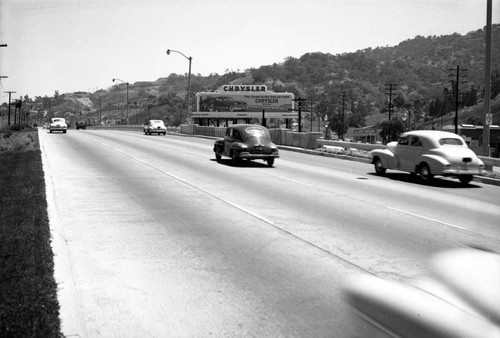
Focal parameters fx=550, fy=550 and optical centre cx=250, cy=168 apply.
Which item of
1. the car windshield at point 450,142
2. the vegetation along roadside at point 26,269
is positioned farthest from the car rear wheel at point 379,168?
the vegetation along roadside at point 26,269

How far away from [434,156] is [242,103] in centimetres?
10197

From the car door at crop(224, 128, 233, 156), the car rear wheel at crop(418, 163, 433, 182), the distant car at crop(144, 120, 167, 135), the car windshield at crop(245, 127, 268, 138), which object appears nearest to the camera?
the car rear wheel at crop(418, 163, 433, 182)

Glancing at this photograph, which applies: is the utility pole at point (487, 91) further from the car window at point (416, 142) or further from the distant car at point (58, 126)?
the distant car at point (58, 126)

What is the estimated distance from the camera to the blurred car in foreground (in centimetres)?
276

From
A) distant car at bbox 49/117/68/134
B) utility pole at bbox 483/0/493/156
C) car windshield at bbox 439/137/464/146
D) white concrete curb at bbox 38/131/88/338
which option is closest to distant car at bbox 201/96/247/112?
distant car at bbox 49/117/68/134

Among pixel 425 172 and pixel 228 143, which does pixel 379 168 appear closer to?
pixel 425 172

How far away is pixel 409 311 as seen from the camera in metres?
3.07

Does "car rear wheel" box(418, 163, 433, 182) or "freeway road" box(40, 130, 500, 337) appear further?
"car rear wheel" box(418, 163, 433, 182)

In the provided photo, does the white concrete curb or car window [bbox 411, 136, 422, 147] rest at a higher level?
car window [bbox 411, 136, 422, 147]

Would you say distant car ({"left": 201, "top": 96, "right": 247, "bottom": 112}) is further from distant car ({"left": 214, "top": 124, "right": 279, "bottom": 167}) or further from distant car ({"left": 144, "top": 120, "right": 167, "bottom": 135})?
distant car ({"left": 214, "top": 124, "right": 279, "bottom": 167})

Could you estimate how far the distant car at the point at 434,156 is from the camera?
57.1 feet

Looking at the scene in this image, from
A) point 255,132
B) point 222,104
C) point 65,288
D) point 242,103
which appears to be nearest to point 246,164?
point 255,132

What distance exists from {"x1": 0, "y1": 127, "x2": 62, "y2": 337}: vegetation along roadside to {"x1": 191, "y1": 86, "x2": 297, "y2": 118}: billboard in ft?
336

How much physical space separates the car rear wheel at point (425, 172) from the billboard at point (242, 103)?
3730 inches
